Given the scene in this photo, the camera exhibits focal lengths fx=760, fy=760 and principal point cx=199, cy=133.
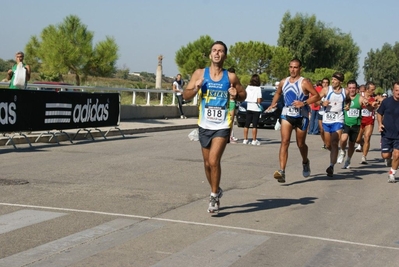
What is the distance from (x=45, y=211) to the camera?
360 inches

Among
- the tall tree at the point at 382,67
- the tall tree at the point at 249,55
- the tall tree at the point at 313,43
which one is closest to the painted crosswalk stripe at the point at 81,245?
the tall tree at the point at 249,55

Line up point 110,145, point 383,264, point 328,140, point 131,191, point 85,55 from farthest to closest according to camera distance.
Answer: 1. point 85,55
2. point 110,145
3. point 328,140
4. point 131,191
5. point 383,264

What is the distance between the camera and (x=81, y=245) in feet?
24.4

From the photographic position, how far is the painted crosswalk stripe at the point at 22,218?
8211 mm

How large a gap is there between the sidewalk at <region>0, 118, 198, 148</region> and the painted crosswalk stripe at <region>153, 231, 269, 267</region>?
998cm

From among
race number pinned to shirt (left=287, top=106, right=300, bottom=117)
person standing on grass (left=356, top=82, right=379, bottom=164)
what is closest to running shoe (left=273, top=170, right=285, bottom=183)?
race number pinned to shirt (left=287, top=106, right=300, bottom=117)

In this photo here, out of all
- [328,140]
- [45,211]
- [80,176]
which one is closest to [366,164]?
[328,140]

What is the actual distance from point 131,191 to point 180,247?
363 centimetres

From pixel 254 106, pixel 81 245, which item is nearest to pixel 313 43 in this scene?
pixel 254 106

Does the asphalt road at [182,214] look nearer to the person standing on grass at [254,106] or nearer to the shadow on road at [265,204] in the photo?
the shadow on road at [265,204]

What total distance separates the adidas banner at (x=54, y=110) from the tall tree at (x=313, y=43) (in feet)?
239

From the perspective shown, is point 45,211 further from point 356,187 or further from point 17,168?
point 356,187

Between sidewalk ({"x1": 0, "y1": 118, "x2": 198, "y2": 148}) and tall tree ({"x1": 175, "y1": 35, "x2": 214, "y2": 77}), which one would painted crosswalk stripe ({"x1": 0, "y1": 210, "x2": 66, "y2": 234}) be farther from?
tall tree ({"x1": 175, "y1": 35, "x2": 214, "y2": 77})

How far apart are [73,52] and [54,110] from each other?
3725cm
